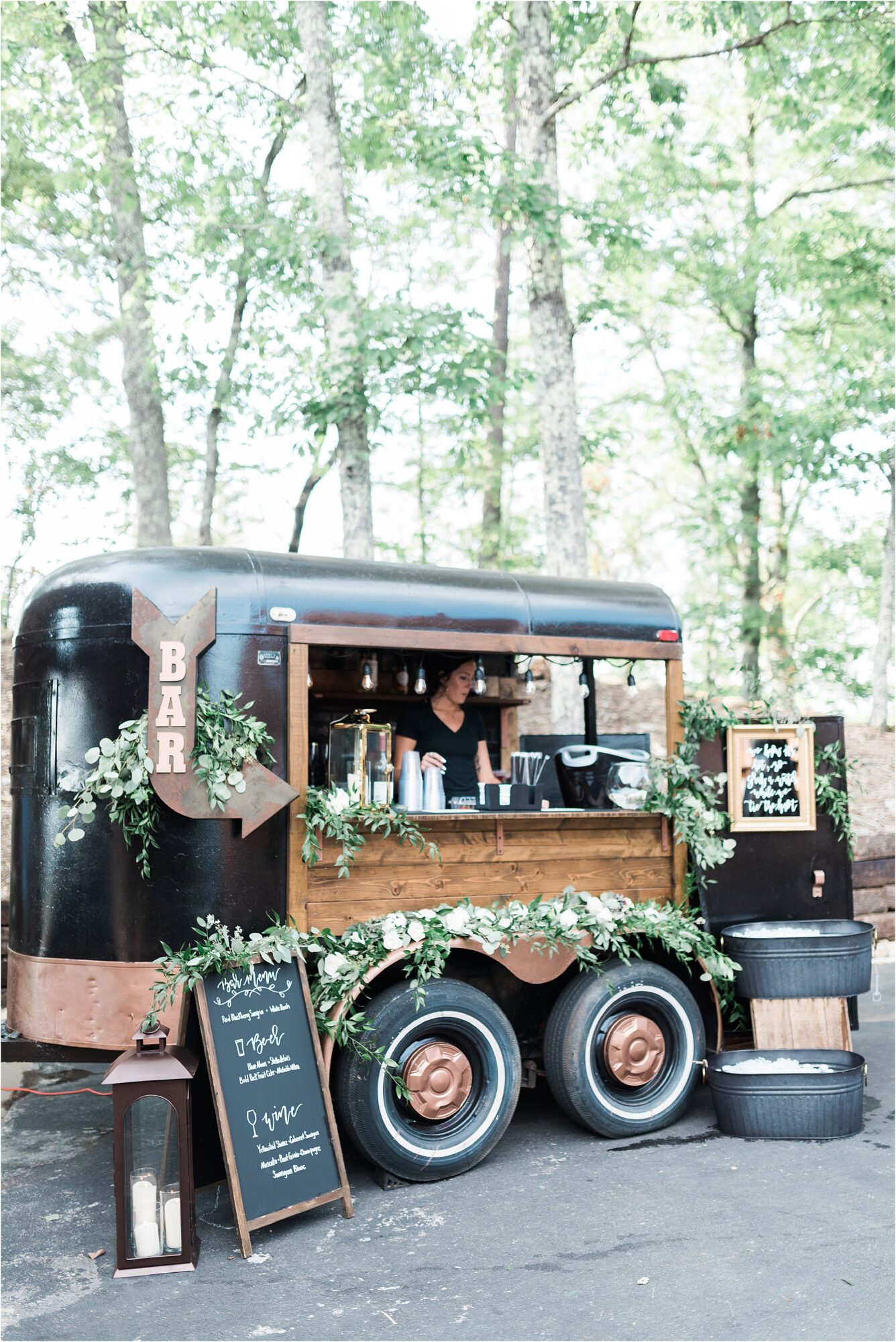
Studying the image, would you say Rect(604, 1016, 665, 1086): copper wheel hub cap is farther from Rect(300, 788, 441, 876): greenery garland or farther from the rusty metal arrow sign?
the rusty metal arrow sign

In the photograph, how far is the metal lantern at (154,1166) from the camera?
3984 millimetres

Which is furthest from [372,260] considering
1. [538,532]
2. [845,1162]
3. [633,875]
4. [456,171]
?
[845,1162]

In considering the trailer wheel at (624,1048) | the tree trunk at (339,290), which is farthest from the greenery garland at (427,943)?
the tree trunk at (339,290)

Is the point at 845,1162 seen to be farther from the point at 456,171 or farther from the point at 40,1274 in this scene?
the point at 456,171

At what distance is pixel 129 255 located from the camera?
1235cm

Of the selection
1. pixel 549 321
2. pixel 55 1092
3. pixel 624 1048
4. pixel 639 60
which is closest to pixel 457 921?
pixel 624 1048

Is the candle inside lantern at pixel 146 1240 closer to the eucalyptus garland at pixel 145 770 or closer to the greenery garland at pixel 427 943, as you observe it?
the greenery garland at pixel 427 943

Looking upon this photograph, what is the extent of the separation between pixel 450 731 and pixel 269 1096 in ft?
8.05

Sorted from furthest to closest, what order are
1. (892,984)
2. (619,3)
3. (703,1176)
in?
(619,3)
(892,984)
(703,1176)

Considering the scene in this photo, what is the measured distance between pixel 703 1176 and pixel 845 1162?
66 cm

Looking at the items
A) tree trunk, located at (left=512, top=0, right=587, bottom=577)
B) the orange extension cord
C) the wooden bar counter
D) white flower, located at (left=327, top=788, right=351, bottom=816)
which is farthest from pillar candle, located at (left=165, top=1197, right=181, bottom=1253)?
tree trunk, located at (left=512, top=0, right=587, bottom=577)

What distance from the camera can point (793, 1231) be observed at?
13.7 feet

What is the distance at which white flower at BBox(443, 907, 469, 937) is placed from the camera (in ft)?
16.4

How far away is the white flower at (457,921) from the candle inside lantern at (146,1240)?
166cm
